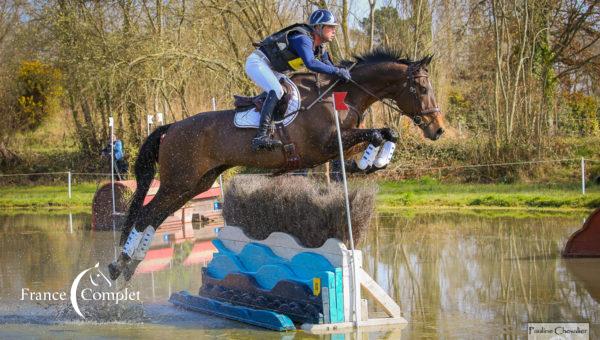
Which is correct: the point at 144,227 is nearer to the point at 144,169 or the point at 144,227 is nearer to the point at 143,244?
the point at 143,244

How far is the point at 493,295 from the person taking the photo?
7.83 m

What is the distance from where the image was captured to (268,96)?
7.20m

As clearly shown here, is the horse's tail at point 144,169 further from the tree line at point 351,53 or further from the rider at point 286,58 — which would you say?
the tree line at point 351,53

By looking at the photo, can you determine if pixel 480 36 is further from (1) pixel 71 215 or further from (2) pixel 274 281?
(2) pixel 274 281

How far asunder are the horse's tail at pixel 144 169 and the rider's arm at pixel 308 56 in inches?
68.7

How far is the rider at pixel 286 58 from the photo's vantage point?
709 cm

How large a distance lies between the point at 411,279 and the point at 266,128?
2.72 m

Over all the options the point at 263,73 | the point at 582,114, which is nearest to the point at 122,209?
the point at 263,73

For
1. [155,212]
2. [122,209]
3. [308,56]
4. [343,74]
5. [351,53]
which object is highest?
[351,53]

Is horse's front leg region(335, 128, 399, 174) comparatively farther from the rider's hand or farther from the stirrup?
the stirrup

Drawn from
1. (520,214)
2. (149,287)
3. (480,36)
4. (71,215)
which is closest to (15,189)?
(71,215)

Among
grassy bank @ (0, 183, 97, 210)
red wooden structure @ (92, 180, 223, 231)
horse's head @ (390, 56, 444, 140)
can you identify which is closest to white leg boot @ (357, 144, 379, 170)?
horse's head @ (390, 56, 444, 140)

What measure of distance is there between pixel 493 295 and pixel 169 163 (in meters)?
3.16

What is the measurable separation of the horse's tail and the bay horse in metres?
0.27
